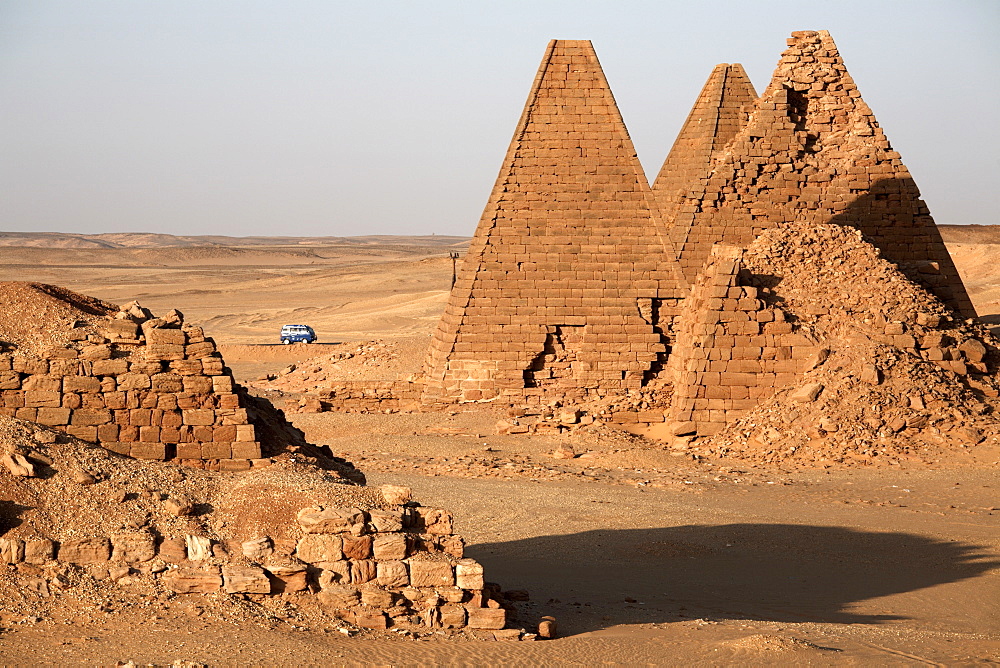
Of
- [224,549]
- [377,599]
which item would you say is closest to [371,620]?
[377,599]

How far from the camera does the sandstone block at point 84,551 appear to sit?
7500 mm

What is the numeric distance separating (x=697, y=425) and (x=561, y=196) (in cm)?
430

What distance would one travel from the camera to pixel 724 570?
10695 millimetres

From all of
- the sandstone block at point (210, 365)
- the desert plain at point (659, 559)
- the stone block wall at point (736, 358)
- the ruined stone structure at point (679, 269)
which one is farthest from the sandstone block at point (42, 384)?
the stone block wall at point (736, 358)

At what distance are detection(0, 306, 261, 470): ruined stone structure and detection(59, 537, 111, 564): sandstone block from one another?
4.43ft

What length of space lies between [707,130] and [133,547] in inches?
654

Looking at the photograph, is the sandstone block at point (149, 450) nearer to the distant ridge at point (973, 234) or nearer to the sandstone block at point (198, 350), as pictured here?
the sandstone block at point (198, 350)

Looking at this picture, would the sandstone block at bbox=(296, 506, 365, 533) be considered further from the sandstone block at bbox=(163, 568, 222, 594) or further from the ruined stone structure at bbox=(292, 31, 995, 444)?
the ruined stone structure at bbox=(292, 31, 995, 444)

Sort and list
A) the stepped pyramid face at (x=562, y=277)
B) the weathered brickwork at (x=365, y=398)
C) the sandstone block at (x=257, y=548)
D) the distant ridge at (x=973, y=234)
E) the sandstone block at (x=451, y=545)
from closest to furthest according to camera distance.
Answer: the sandstone block at (x=257, y=548) < the sandstone block at (x=451, y=545) < the stepped pyramid face at (x=562, y=277) < the weathered brickwork at (x=365, y=398) < the distant ridge at (x=973, y=234)

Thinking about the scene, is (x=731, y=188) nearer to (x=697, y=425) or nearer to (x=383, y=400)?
(x=697, y=425)

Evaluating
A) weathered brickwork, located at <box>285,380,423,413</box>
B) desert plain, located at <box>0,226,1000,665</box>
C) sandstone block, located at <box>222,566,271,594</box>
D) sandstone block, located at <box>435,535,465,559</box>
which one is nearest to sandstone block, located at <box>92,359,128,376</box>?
sandstone block, located at <box>222,566,271,594</box>

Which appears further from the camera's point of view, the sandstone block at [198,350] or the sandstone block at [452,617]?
the sandstone block at [198,350]

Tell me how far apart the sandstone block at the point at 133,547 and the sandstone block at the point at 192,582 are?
0.21 m

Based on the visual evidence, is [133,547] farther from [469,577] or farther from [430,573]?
[469,577]
